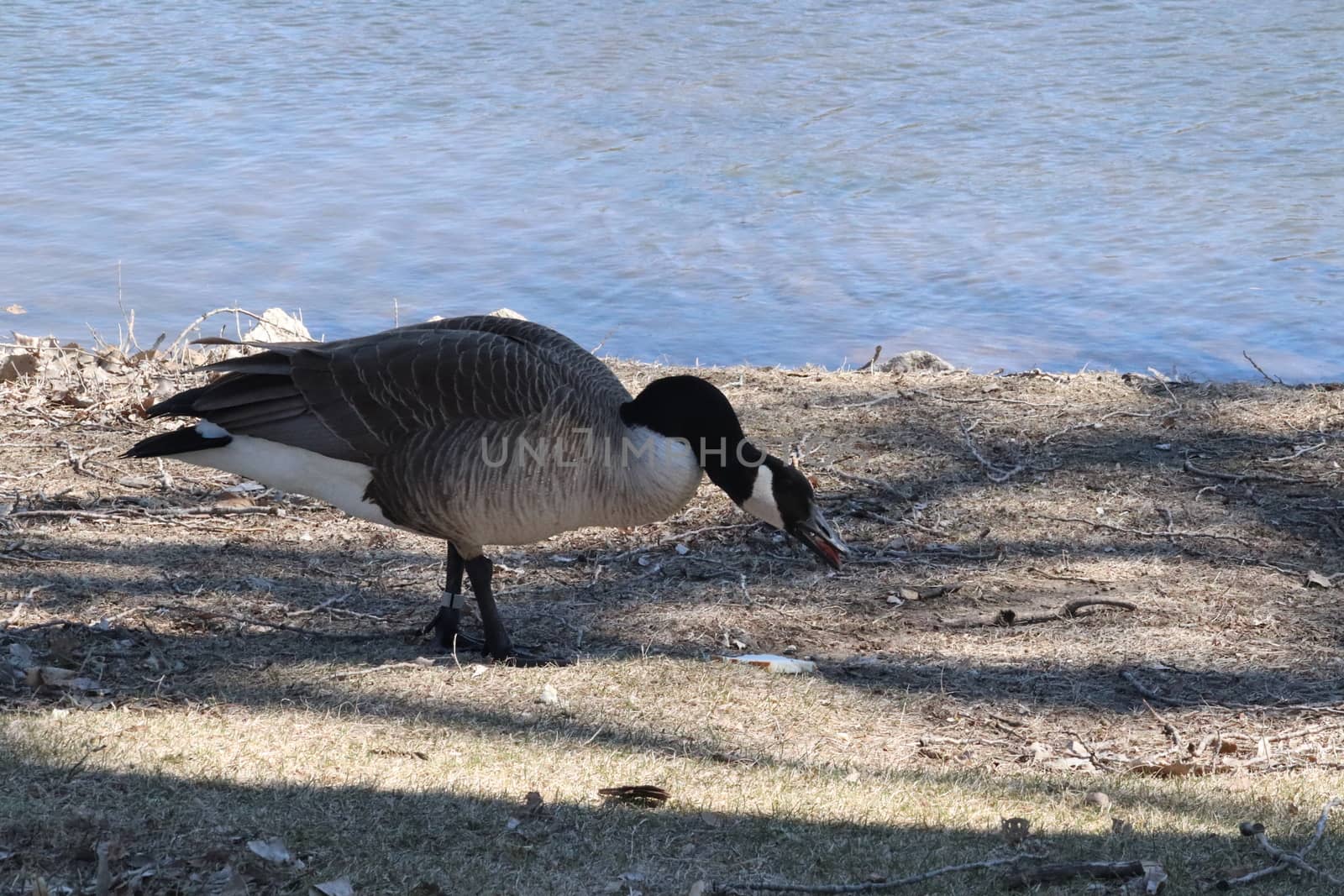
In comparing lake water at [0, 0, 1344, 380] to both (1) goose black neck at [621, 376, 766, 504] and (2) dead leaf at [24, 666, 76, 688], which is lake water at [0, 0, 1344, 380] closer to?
(1) goose black neck at [621, 376, 766, 504]

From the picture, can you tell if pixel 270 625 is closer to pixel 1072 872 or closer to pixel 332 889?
pixel 332 889

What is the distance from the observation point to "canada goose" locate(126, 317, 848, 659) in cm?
502

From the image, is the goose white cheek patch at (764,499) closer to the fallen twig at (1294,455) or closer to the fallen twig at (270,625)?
the fallen twig at (270,625)

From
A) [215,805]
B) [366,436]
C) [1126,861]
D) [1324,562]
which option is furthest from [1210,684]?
[215,805]

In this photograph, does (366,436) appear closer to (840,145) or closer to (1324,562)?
(1324,562)

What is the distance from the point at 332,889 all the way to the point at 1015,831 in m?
1.78

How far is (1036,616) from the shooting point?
600cm

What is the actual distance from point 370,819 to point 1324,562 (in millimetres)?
4610

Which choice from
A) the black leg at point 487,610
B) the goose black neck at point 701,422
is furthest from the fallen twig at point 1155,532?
the black leg at point 487,610

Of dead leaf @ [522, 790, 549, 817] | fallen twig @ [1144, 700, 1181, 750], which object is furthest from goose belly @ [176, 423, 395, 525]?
fallen twig @ [1144, 700, 1181, 750]

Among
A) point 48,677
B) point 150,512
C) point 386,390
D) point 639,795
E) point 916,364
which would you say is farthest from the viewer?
point 916,364

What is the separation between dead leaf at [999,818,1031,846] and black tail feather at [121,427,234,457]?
9.87ft

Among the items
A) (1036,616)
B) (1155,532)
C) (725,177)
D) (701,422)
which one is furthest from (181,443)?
(725,177)

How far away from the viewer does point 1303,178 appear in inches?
556
